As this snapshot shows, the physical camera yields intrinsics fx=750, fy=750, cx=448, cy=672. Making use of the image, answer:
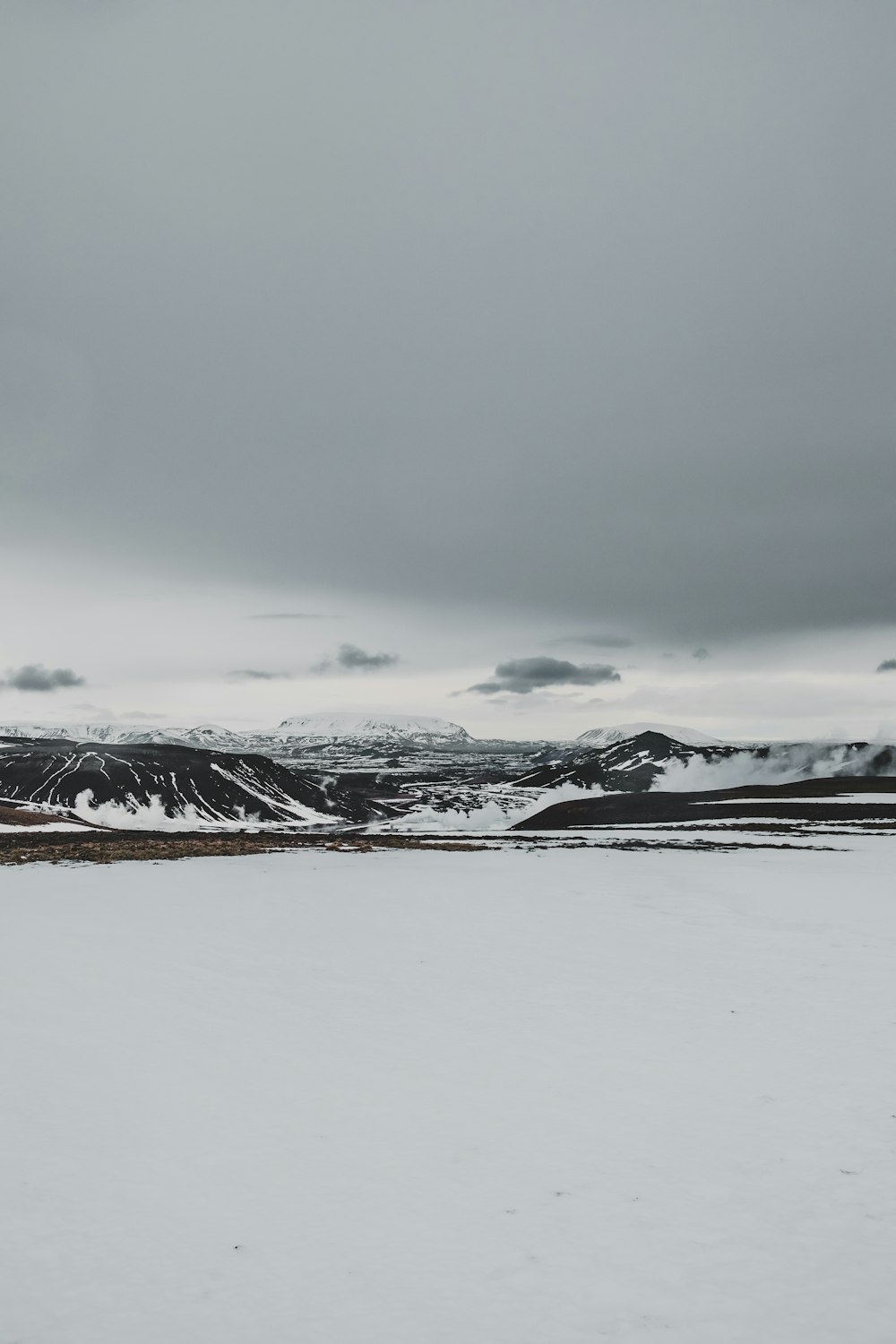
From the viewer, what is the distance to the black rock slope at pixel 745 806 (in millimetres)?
60469

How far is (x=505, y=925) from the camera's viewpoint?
18.2 metres

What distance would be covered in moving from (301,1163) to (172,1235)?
141cm

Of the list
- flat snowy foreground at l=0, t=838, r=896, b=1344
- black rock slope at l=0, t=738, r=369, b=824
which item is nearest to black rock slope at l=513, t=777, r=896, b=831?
flat snowy foreground at l=0, t=838, r=896, b=1344

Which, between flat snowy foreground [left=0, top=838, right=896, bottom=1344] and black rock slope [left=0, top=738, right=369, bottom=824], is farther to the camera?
black rock slope [left=0, top=738, right=369, bottom=824]

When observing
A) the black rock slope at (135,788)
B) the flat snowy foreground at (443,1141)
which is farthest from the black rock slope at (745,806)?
the black rock slope at (135,788)

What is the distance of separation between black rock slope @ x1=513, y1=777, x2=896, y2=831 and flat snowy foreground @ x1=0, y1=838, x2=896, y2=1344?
4398 centimetres

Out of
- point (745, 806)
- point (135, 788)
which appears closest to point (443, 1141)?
point (745, 806)

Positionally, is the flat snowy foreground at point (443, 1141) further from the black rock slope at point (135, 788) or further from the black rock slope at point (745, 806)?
the black rock slope at point (135, 788)

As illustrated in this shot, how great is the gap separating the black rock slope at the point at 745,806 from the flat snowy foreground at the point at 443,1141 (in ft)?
144

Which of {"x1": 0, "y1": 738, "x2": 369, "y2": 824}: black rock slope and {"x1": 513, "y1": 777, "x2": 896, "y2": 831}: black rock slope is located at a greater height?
{"x1": 513, "y1": 777, "x2": 896, "y2": 831}: black rock slope

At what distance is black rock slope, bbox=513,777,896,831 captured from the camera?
60.5 meters

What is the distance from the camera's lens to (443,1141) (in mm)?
7637

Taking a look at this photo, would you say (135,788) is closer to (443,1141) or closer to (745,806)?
(745,806)

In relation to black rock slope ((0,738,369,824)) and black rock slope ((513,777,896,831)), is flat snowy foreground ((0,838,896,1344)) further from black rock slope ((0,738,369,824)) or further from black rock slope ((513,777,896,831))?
black rock slope ((0,738,369,824))
